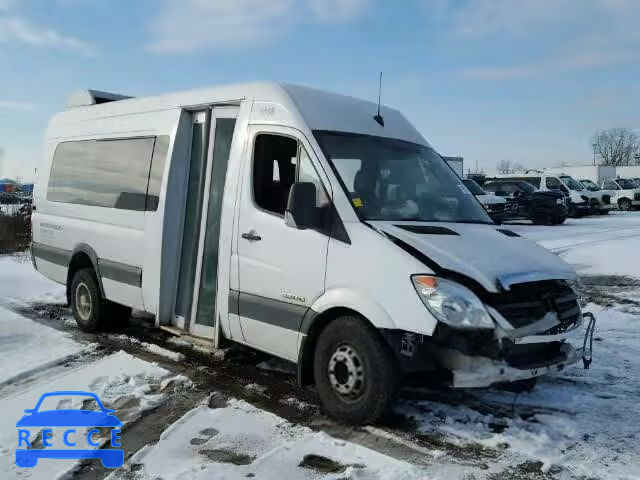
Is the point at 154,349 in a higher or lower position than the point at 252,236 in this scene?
lower

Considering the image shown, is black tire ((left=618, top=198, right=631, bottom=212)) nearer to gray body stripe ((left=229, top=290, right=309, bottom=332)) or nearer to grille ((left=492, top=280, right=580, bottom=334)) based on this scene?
grille ((left=492, top=280, right=580, bottom=334))

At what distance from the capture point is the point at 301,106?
488 cm

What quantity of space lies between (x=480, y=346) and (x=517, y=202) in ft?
69.6

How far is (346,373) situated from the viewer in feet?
13.8

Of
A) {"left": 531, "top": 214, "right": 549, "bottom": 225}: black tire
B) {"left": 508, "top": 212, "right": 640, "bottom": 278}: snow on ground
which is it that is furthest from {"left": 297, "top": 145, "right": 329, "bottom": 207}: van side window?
{"left": 531, "top": 214, "right": 549, "bottom": 225}: black tire

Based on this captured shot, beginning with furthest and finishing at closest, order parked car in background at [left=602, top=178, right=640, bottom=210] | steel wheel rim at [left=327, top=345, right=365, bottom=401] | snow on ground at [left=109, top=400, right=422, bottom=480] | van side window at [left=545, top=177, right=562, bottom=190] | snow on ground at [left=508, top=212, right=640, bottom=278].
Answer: parked car in background at [left=602, top=178, right=640, bottom=210] → van side window at [left=545, top=177, right=562, bottom=190] → snow on ground at [left=508, top=212, right=640, bottom=278] → steel wheel rim at [left=327, top=345, right=365, bottom=401] → snow on ground at [left=109, top=400, right=422, bottom=480]

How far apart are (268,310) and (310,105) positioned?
172cm

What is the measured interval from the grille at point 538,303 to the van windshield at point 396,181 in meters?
1.00

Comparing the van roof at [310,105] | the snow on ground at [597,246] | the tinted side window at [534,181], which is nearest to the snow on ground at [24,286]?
the van roof at [310,105]

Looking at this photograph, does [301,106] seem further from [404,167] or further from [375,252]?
[375,252]

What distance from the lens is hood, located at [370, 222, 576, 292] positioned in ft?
12.8

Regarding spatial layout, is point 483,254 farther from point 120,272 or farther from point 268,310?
point 120,272

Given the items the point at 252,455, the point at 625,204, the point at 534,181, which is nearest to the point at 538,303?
the point at 252,455

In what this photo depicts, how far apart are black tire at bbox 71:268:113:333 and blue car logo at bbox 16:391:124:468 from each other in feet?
6.92
